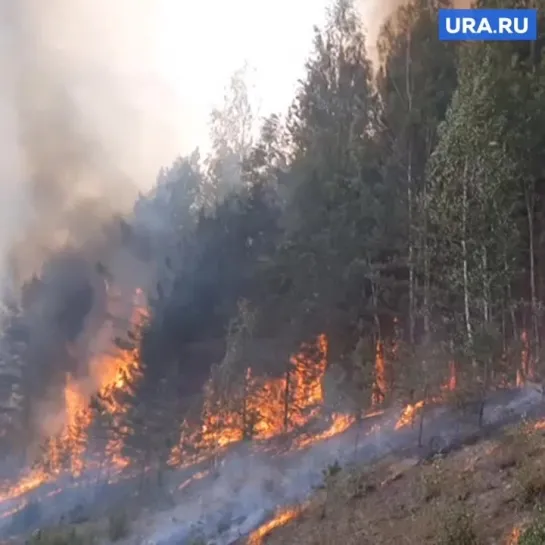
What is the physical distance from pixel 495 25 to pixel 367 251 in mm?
7070

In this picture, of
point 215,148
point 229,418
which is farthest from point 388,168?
point 215,148

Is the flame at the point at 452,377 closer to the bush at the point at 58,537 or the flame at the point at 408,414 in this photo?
the flame at the point at 408,414

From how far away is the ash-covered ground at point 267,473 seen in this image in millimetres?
14914

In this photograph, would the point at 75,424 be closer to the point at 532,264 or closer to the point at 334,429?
the point at 334,429

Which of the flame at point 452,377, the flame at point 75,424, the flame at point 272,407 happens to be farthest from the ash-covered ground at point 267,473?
the flame at point 75,424

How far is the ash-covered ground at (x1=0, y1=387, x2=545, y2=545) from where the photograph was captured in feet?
48.9

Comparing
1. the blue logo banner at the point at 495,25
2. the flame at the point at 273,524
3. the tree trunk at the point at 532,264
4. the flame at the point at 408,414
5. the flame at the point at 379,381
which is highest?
the blue logo banner at the point at 495,25

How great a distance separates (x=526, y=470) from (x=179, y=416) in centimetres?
1504

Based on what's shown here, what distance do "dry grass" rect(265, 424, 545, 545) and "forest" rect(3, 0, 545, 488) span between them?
2977mm

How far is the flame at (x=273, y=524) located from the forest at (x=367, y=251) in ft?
13.1

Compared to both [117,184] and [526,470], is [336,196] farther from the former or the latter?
[117,184]

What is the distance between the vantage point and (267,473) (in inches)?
698

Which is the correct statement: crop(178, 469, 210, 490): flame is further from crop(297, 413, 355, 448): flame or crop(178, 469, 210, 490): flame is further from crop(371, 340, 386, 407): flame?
crop(371, 340, 386, 407): flame

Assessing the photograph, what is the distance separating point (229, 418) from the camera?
2142cm
